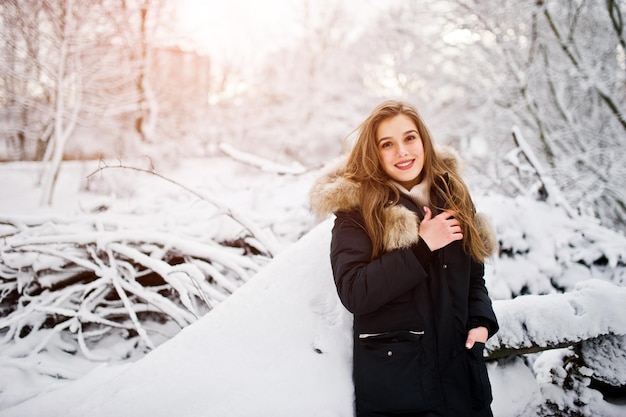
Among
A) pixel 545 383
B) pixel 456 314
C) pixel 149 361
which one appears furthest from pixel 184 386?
pixel 545 383

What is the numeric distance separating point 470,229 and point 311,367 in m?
0.95

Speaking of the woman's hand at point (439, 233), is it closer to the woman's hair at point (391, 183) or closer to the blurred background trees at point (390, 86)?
the woman's hair at point (391, 183)

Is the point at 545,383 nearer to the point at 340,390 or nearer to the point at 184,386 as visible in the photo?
the point at 340,390

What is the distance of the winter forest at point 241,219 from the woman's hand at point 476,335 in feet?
1.57

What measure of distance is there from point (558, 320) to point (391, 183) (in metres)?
1.22

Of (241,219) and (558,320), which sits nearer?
(558,320)

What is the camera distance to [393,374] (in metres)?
1.26

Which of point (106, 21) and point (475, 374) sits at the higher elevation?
point (106, 21)

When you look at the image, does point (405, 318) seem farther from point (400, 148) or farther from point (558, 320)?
point (558, 320)

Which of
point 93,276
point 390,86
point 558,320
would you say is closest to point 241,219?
point 93,276

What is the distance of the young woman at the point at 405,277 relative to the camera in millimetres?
1260

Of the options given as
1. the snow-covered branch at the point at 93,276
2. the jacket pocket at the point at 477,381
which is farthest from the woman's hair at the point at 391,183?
the snow-covered branch at the point at 93,276

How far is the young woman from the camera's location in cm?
126

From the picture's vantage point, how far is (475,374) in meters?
1.35
